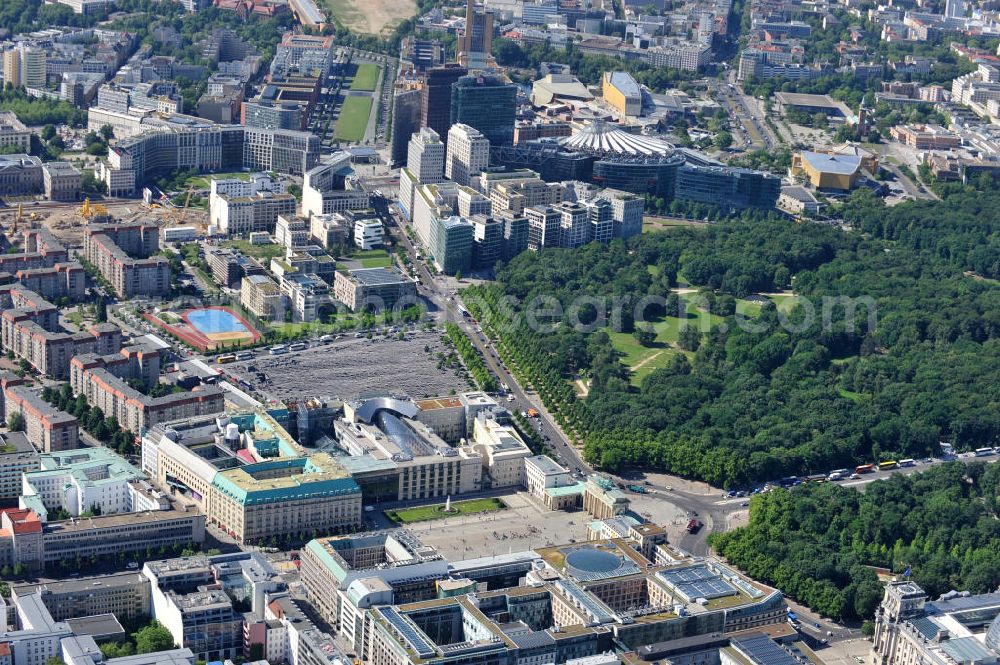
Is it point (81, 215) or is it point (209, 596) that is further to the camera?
point (81, 215)

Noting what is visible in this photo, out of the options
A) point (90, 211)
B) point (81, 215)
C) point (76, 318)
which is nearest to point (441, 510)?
point (76, 318)

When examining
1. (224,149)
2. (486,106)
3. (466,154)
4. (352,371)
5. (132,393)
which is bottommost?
(352,371)

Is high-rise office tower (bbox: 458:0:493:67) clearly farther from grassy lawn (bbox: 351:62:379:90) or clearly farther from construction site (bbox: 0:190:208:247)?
construction site (bbox: 0:190:208:247)

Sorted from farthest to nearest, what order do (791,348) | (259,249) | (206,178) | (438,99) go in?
1. (438,99)
2. (206,178)
3. (259,249)
4. (791,348)

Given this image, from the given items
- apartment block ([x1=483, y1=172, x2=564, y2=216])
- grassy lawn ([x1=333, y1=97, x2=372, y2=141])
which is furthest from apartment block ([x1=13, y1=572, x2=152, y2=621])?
grassy lawn ([x1=333, y1=97, x2=372, y2=141])

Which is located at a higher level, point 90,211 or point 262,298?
point 90,211

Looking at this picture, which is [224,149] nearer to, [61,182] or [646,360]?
[61,182]

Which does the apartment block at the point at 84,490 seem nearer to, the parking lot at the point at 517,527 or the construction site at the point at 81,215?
the parking lot at the point at 517,527
